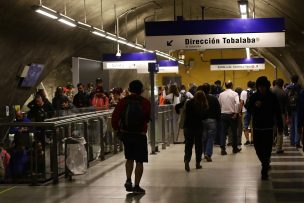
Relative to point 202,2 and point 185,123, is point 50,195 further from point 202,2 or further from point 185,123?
point 202,2

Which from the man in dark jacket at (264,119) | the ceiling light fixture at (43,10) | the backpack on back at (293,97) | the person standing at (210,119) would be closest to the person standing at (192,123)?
the person standing at (210,119)

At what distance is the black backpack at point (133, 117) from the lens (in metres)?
8.60

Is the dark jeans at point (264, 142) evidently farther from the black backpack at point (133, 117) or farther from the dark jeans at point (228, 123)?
the dark jeans at point (228, 123)

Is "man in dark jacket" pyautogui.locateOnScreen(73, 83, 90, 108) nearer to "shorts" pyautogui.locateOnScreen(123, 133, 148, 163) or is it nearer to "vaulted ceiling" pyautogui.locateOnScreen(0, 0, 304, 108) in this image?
"vaulted ceiling" pyautogui.locateOnScreen(0, 0, 304, 108)

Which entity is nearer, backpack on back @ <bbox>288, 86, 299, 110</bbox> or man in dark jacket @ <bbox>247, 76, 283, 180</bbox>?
man in dark jacket @ <bbox>247, 76, 283, 180</bbox>

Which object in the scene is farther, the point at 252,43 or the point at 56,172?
the point at 252,43

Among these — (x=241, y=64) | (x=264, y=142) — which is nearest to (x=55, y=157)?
(x=264, y=142)

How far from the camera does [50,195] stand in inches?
338

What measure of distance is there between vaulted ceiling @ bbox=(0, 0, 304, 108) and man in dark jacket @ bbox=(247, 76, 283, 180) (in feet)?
18.5

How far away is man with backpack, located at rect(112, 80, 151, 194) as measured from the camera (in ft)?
28.3

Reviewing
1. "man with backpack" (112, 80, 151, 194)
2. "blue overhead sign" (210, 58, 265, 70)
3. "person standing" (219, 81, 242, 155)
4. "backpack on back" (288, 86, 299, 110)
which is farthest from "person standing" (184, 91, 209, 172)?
"blue overhead sign" (210, 58, 265, 70)

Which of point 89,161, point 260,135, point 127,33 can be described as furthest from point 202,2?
point 260,135

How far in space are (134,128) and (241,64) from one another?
22.0 meters

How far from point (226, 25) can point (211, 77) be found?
2678 centimetres
